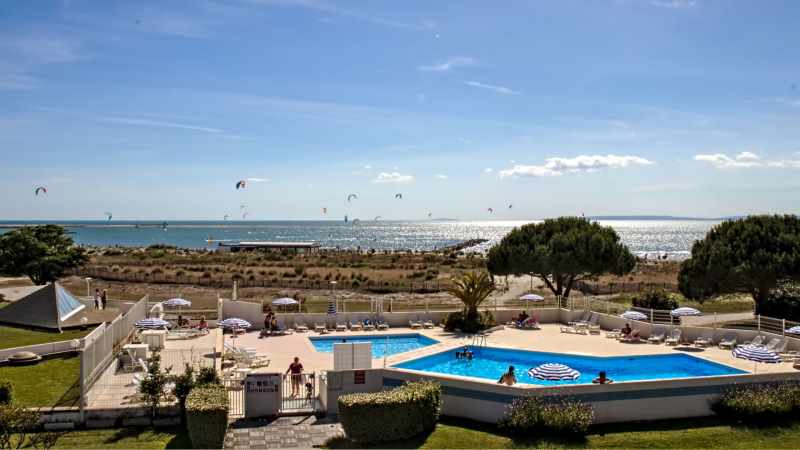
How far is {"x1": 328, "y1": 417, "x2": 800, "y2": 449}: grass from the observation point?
1439cm

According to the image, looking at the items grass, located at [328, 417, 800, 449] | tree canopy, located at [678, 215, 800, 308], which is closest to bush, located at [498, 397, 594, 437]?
grass, located at [328, 417, 800, 449]

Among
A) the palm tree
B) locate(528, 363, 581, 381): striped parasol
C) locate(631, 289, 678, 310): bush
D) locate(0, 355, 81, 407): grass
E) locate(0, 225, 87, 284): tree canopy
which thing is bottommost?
locate(0, 355, 81, 407): grass

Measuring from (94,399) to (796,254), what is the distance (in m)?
28.2

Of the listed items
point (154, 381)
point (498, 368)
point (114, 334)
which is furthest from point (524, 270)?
point (154, 381)

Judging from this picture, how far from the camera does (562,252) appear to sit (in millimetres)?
35188

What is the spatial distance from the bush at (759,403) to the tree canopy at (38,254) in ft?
120

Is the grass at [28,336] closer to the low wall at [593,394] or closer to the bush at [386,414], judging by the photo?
the low wall at [593,394]

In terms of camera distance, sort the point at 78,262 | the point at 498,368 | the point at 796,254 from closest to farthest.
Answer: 1. the point at 498,368
2. the point at 796,254
3. the point at 78,262

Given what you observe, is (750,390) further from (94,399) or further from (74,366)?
(74,366)

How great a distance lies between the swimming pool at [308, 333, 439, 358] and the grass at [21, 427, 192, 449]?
31.4 ft

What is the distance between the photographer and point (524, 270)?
1458 inches

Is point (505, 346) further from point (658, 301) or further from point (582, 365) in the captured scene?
point (658, 301)

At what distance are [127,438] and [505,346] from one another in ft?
45.6

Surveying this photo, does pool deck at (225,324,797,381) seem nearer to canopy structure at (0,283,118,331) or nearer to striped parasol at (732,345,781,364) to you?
striped parasol at (732,345,781,364)
